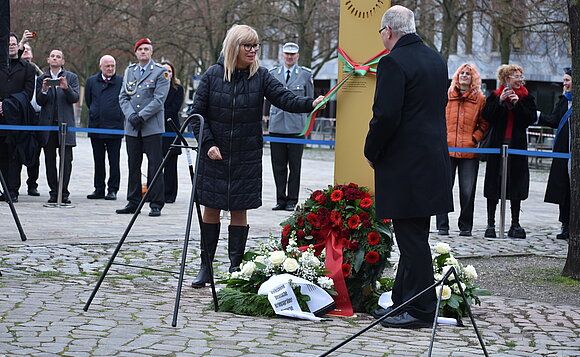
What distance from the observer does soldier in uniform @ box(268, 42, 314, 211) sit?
14.4 metres

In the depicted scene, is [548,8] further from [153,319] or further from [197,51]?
[153,319]

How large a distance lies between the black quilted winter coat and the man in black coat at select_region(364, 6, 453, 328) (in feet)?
4.32

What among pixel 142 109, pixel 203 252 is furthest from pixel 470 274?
pixel 142 109

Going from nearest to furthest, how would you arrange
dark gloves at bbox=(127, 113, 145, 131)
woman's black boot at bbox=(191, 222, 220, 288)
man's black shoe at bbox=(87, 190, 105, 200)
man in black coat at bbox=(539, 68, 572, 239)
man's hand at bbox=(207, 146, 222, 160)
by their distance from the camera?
man's hand at bbox=(207, 146, 222, 160) < woman's black boot at bbox=(191, 222, 220, 288) < man in black coat at bbox=(539, 68, 572, 239) < dark gloves at bbox=(127, 113, 145, 131) < man's black shoe at bbox=(87, 190, 105, 200)

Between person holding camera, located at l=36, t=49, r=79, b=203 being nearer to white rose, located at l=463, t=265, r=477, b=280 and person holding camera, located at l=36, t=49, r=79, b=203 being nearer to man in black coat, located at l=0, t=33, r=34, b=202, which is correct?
man in black coat, located at l=0, t=33, r=34, b=202

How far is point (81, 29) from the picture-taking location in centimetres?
4350

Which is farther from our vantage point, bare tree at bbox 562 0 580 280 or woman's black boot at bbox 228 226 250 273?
bare tree at bbox 562 0 580 280

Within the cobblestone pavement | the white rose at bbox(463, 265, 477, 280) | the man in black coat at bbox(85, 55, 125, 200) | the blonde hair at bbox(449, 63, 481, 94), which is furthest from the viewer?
the man in black coat at bbox(85, 55, 125, 200)

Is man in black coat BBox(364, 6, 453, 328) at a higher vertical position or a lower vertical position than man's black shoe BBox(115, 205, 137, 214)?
higher

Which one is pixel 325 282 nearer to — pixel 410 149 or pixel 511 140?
pixel 410 149

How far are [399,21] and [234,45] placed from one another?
5.15 feet

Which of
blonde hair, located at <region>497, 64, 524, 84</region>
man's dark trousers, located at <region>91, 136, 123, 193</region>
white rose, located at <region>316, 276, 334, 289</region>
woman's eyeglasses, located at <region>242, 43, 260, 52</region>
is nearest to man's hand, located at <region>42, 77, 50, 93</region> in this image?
man's dark trousers, located at <region>91, 136, 123, 193</region>

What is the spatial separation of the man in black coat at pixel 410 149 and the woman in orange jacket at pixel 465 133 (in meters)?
5.33

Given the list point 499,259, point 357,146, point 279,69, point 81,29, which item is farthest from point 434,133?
point 81,29
